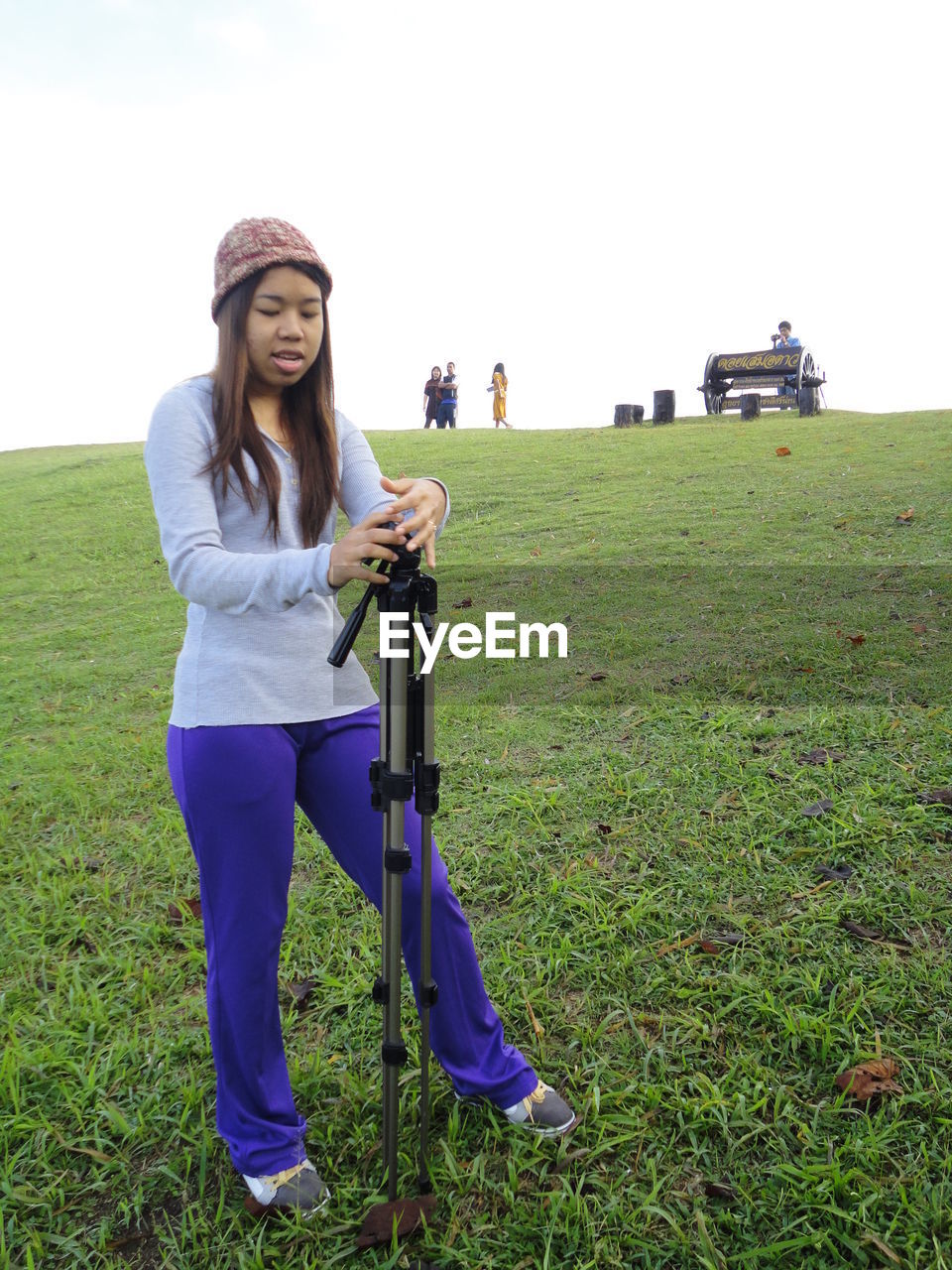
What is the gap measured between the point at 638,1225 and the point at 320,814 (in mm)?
1230

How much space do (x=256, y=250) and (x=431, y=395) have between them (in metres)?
21.0

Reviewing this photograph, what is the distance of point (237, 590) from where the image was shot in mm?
1921

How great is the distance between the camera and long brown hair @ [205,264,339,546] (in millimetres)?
2100

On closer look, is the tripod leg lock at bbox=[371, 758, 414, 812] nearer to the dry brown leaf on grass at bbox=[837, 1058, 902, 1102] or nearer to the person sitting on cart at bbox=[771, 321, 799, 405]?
the dry brown leaf on grass at bbox=[837, 1058, 902, 1102]

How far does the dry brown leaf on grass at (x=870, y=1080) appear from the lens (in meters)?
2.59

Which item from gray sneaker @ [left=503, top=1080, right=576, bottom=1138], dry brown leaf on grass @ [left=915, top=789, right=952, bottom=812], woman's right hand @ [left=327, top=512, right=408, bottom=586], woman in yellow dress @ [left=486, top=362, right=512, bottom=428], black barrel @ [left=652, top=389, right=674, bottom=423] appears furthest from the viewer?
woman in yellow dress @ [left=486, top=362, right=512, bottom=428]

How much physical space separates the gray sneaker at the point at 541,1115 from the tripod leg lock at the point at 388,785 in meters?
1.04

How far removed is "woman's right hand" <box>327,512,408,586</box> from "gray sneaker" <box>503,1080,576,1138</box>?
1.52 meters

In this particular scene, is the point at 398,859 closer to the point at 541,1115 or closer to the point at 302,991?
the point at 541,1115

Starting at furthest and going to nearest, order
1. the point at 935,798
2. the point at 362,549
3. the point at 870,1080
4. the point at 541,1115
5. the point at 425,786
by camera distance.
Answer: the point at 935,798, the point at 870,1080, the point at 541,1115, the point at 425,786, the point at 362,549

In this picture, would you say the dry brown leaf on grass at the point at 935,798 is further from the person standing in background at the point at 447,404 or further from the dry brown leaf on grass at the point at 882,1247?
the person standing in background at the point at 447,404

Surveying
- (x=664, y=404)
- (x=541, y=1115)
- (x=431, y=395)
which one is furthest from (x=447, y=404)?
(x=541, y=1115)

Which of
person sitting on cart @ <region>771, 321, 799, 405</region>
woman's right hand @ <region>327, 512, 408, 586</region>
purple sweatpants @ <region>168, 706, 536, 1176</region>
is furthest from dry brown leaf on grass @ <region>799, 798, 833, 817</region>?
person sitting on cart @ <region>771, 321, 799, 405</region>

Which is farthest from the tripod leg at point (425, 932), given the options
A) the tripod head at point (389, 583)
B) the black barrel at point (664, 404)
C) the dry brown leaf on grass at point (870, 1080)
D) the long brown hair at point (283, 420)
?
the black barrel at point (664, 404)
